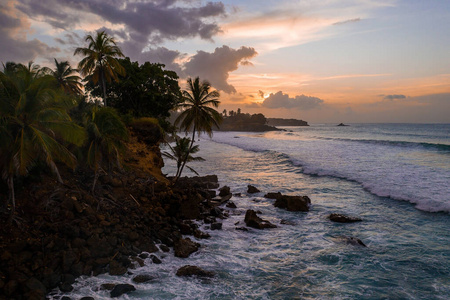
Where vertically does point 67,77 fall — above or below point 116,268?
above

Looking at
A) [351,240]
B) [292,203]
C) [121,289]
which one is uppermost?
[292,203]

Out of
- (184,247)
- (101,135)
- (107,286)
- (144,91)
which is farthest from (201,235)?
(144,91)

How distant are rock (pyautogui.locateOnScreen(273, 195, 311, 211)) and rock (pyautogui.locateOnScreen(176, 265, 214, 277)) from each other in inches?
435

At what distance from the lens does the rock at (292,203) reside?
839 inches

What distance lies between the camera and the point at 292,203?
21.6 meters

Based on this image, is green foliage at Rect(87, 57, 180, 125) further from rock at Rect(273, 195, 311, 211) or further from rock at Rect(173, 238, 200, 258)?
rock at Rect(173, 238, 200, 258)

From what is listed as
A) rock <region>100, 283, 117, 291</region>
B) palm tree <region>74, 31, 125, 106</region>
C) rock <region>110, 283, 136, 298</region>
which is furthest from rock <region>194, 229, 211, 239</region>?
palm tree <region>74, 31, 125, 106</region>

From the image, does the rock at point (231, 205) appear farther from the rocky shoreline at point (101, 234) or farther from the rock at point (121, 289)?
the rock at point (121, 289)

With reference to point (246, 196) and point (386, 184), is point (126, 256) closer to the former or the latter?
point (246, 196)

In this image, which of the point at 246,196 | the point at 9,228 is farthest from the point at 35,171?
the point at 246,196

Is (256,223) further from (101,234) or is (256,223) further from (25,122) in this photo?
(25,122)

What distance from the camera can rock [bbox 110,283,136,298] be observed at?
10.2 m

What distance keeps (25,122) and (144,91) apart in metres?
23.3

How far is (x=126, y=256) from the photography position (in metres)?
12.3
